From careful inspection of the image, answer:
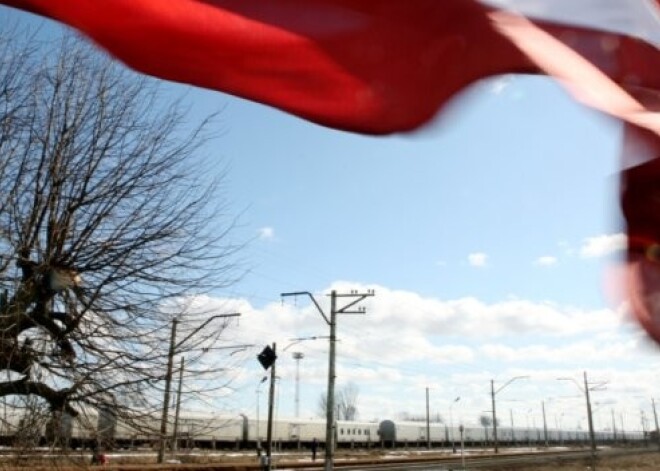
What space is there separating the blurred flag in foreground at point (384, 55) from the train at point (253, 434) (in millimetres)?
7498

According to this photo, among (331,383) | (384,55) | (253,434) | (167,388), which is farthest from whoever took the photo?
(253,434)

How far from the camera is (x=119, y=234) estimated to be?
28.9 feet

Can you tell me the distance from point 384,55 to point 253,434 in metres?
57.7

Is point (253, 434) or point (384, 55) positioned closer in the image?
point (384, 55)

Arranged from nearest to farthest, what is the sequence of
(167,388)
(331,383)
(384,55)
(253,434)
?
(384,55) → (167,388) → (331,383) → (253,434)

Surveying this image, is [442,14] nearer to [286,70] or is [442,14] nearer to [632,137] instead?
[286,70]

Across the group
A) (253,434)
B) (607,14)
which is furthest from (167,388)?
(253,434)

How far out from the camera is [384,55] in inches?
65.4

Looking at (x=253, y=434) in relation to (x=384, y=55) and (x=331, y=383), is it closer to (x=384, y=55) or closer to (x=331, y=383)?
(x=331, y=383)

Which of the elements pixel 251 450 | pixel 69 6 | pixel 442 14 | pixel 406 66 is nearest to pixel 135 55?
pixel 69 6

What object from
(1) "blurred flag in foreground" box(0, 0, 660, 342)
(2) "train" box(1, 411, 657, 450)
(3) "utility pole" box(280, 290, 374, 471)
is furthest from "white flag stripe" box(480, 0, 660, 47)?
(3) "utility pole" box(280, 290, 374, 471)

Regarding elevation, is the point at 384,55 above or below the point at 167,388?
above

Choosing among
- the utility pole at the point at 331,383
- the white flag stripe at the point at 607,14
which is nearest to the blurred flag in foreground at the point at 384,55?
the white flag stripe at the point at 607,14

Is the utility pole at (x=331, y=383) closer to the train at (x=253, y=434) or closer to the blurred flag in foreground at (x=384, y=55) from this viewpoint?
the train at (x=253, y=434)
